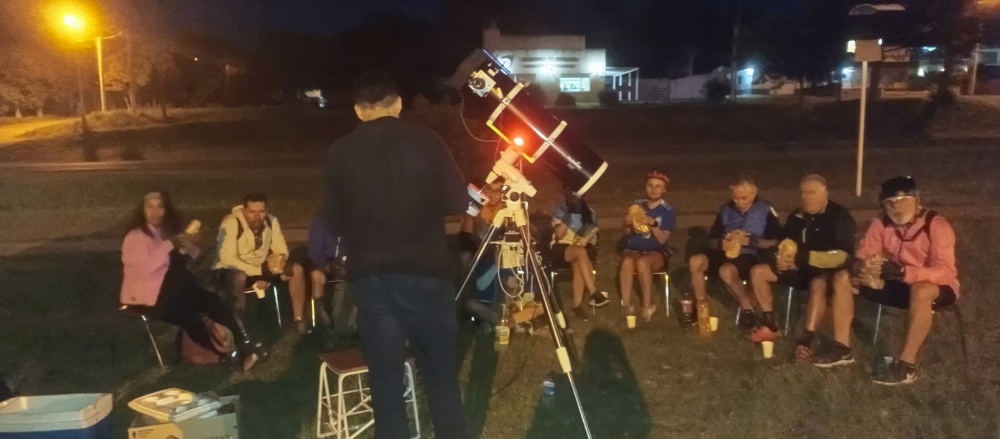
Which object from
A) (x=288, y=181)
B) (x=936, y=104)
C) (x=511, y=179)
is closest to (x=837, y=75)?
(x=936, y=104)

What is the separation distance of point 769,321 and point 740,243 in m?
0.57

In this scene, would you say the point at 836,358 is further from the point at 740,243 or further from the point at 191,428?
the point at 191,428

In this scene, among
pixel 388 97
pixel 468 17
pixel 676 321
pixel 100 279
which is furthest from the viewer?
pixel 468 17

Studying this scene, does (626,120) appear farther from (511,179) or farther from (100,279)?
(511,179)

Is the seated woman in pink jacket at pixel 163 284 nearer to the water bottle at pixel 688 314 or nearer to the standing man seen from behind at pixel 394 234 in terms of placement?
the standing man seen from behind at pixel 394 234

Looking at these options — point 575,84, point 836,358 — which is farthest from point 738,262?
point 575,84

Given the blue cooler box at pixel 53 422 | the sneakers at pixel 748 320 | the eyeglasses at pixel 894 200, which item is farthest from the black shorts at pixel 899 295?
the blue cooler box at pixel 53 422

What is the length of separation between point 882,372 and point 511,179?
2.55 meters

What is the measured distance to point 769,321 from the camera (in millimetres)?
5367

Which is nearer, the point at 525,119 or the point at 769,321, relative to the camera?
the point at 525,119

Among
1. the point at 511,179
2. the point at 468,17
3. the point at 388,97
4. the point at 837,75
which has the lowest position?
the point at 511,179

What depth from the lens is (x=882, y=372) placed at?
4.74m

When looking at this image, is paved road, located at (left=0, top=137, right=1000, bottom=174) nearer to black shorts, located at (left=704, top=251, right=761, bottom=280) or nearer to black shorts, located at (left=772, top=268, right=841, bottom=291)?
black shorts, located at (left=704, top=251, right=761, bottom=280)

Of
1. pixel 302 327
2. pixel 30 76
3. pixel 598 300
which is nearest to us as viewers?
pixel 302 327
